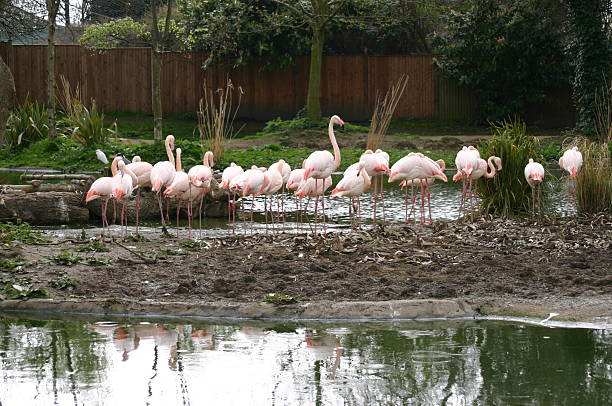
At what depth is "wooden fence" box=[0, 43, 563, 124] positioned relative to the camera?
93.8 ft

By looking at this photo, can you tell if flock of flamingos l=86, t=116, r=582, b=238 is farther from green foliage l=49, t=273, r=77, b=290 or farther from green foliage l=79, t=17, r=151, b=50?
green foliage l=79, t=17, r=151, b=50

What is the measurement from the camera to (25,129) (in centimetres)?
1950

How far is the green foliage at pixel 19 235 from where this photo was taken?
8922mm

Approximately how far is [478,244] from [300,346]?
12.3 feet

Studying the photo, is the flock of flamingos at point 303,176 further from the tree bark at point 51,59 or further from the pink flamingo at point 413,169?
the tree bark at point 51,59

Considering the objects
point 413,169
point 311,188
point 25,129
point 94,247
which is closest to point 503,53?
point 25,129

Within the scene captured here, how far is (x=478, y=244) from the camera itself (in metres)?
9.04

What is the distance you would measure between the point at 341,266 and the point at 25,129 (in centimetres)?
1325

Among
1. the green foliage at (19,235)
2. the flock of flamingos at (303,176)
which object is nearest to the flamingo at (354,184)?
the flock of flamingos at (303,176)

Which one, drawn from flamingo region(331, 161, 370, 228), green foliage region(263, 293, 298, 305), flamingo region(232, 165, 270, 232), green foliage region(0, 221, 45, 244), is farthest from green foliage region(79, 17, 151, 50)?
green foliage region(263, 293, 298, 305)

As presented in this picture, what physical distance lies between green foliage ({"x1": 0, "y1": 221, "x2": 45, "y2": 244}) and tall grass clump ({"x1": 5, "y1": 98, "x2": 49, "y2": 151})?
10.1 metres

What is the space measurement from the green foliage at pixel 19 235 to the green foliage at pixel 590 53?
17.6 metres

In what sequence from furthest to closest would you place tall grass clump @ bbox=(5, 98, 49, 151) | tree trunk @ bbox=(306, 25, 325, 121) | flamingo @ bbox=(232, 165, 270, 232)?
tree trunk @ bbox=(306, 25, 325, 121) → tall grass clump @ bbox=(5, 98, 49, 151) → flamingo @ bbox=(232, 165, 270, 232)

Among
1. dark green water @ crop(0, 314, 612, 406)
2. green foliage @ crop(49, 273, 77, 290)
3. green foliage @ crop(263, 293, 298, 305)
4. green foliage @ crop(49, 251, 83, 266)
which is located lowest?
dark green water @ crop(0, 314, 612, 406)
